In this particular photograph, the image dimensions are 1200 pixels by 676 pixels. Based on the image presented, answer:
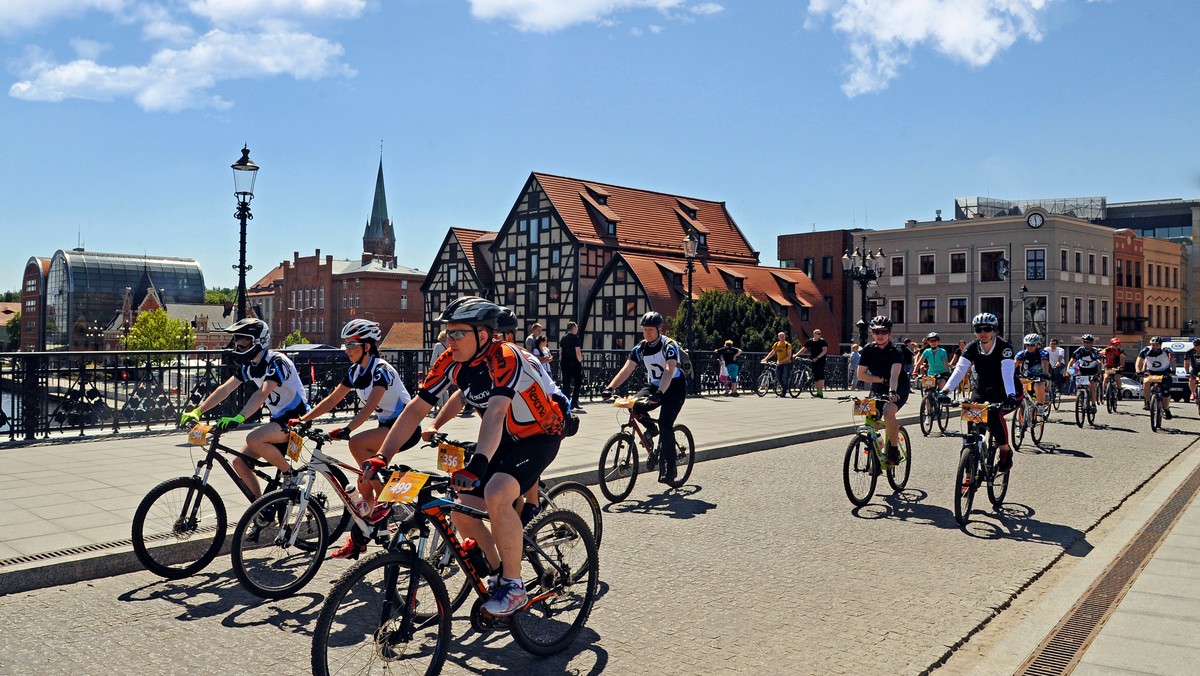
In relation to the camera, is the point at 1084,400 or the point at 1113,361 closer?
the point at 1084,400

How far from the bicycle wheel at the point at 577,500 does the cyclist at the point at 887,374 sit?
170 inches

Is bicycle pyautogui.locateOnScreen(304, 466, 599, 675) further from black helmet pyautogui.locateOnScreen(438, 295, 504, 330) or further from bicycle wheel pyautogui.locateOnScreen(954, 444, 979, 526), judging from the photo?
bicycle wheel pyautogui.locateOnScreen(954, 444, 979, 526)

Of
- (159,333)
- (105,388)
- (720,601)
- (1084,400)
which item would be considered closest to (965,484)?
(720,601)

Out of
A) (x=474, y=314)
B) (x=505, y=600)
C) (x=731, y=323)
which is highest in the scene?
(x=731, y=323)

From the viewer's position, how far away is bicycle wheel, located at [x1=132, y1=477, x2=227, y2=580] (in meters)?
6.19

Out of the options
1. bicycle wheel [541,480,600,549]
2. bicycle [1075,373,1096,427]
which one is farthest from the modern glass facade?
bicycle wheel [541,480,600,549]

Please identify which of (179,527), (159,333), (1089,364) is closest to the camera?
(179,527)

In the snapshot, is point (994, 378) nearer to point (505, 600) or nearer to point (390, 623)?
point (505, 600)

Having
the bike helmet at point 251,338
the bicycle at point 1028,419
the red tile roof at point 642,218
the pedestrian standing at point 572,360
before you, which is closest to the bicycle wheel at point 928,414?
the bicycle at point 1028,419

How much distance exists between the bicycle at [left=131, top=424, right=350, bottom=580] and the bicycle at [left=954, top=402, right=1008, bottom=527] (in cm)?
524

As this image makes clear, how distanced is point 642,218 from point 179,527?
62.9 m

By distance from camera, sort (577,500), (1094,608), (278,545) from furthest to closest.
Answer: (278,545), (577,500), (1094,608)

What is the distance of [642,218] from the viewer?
224 ft

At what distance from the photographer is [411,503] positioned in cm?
436
